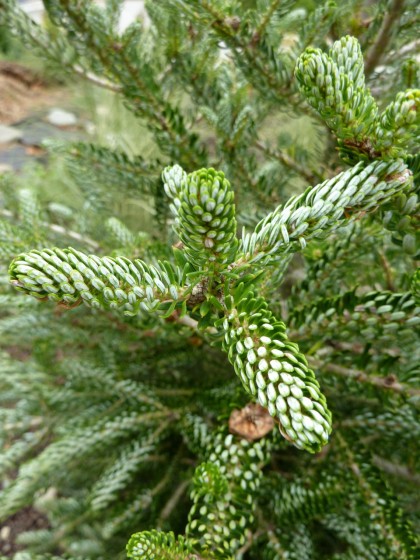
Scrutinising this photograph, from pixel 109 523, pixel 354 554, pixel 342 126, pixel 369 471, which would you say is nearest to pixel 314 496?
pixel 369 471

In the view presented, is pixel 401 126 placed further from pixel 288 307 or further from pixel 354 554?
pixel 354 554

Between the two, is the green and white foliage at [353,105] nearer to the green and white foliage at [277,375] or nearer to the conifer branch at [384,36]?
the green and white foliage at [277,375]

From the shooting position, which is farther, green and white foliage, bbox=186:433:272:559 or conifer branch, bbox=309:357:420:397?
conifer branch, bbox=309:357:420:397

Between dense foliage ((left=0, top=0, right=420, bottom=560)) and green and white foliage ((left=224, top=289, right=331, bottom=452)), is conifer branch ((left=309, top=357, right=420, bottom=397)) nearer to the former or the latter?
dense foliage ((left=0, top=0, right=420, bottom=560))

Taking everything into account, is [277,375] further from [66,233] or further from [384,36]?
[66,233]

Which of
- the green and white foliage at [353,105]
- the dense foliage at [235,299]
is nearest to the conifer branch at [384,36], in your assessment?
the dense foliage at [235,299]

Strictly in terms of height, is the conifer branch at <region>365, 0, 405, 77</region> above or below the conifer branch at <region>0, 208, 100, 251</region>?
above

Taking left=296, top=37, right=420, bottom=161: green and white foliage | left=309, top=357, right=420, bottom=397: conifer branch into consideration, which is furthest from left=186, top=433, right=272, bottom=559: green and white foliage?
left=296, top=37, right=420, bottom=161: green and white foliage

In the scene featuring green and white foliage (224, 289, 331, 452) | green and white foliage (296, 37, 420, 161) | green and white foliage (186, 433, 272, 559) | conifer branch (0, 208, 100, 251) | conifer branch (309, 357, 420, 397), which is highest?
conifer branch (0, 208, 100, 251)
